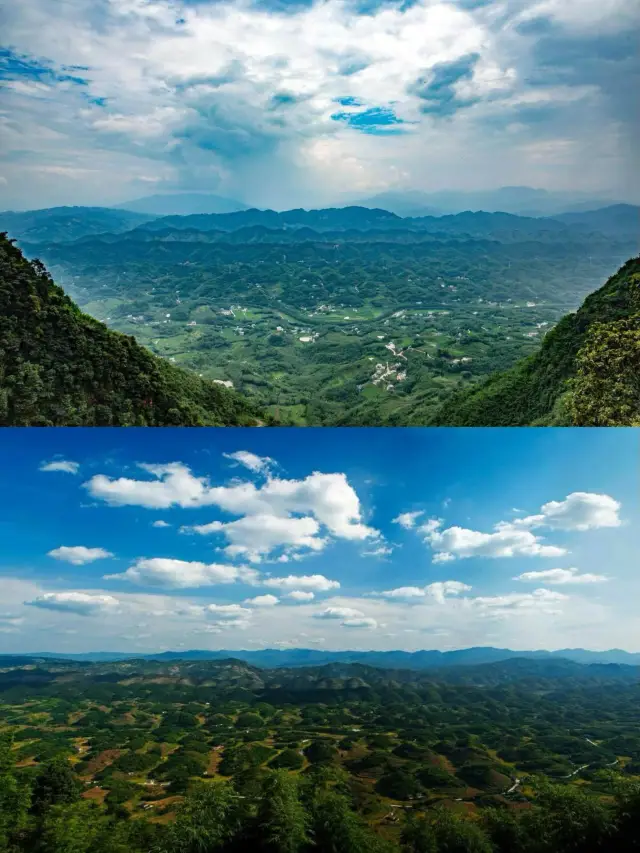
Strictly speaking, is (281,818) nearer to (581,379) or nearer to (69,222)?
(581,379)

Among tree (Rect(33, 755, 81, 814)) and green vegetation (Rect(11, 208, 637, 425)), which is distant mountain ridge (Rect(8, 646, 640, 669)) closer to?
tree (Rect(33, 755, 81, 814))

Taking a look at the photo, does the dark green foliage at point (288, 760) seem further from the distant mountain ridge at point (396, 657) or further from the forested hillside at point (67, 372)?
the forested hillside at point (67, 372)

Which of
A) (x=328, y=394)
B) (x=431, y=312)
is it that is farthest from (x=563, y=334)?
(x=431, y=312)

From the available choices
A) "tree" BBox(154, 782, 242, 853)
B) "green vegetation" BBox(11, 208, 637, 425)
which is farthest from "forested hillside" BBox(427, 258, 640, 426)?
"tree" BBox(154, 782, 242, 853)

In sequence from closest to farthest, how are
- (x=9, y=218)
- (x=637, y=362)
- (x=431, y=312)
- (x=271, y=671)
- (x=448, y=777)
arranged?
(x=448, y=777), (x=271, y=671), (x=637, y=362), (x=431, y=312), (x=9, y=218)

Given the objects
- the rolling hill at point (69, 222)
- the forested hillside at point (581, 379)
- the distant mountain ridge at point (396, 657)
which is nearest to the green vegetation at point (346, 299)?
the forested hillside at point (581, 379)

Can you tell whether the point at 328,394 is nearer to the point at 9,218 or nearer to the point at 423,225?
the point at 9,218
